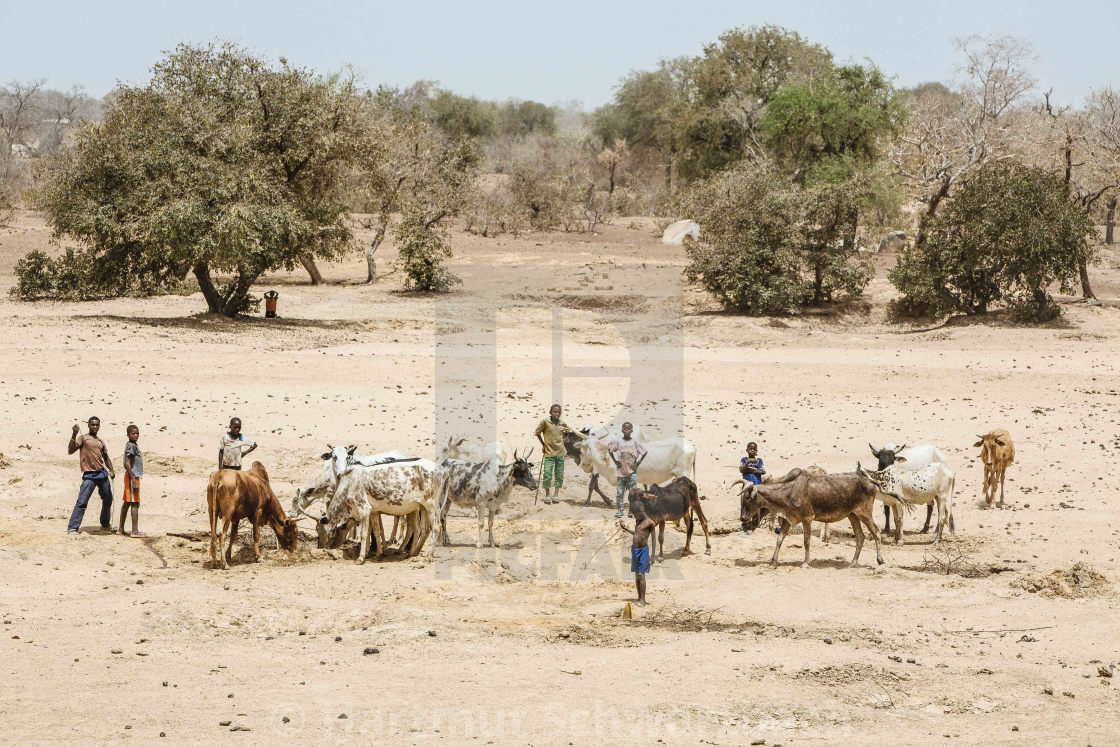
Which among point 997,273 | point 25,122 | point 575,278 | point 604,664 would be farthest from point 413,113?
point 25,122

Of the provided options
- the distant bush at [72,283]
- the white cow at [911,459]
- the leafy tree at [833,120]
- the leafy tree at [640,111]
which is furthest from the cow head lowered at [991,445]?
the leafy tree at [640,111]

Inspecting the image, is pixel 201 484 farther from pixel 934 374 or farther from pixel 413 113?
pixel 413 113

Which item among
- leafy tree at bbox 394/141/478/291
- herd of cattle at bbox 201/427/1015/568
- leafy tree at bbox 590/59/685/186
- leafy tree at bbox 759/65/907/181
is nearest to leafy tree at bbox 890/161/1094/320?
leafy tree at bbox 759/65/907/181

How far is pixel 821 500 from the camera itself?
Result: 45.1 feet

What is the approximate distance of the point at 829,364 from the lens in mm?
28406

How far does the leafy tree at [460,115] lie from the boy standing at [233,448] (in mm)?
69042

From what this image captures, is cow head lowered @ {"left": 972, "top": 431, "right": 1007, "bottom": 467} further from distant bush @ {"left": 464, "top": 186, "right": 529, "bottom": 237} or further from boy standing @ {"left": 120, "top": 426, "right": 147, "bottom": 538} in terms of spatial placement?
distant bush @ {"left": 464, "top": 186, "right": 529, "bottom": 237}

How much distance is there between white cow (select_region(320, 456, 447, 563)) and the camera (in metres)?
13.8

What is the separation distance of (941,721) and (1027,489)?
884cm

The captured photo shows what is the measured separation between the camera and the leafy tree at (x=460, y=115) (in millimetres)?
82375

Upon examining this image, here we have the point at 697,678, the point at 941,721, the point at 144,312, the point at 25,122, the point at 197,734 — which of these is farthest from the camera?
the point at 25,122

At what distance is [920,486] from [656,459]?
3424mm

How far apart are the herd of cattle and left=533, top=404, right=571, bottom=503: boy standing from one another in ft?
5.16

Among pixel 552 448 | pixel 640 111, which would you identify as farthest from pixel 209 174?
pixel 640 111
